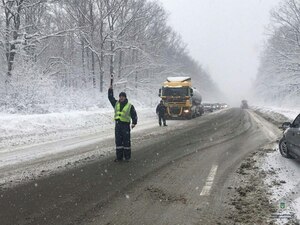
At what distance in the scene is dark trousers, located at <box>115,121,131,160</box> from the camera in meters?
9.58

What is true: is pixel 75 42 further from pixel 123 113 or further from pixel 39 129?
pixel 123 113

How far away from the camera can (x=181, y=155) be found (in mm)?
10578

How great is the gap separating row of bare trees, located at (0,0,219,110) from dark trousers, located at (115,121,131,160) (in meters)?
1.70

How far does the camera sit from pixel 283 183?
712cm

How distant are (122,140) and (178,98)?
67.4 ft

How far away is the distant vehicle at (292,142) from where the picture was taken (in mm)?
9066

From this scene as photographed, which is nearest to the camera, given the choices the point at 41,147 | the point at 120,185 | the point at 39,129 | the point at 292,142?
the point at 120,185

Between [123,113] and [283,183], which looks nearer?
[283,183]

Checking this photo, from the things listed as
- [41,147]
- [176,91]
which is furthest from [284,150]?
[176,91]

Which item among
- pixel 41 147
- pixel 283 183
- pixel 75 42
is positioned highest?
pixel 75 42

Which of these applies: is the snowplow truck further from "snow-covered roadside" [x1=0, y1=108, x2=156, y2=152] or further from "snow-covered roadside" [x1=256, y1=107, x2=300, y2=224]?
"snow-covered roadside" [x1=256, y1=107, x2=300, y2=224]

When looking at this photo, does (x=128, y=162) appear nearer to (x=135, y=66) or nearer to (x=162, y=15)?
(x=135, y=66)

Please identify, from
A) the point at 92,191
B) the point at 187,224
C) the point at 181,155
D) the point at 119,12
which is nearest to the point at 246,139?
the point at 181,155

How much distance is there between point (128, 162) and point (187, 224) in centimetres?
468
